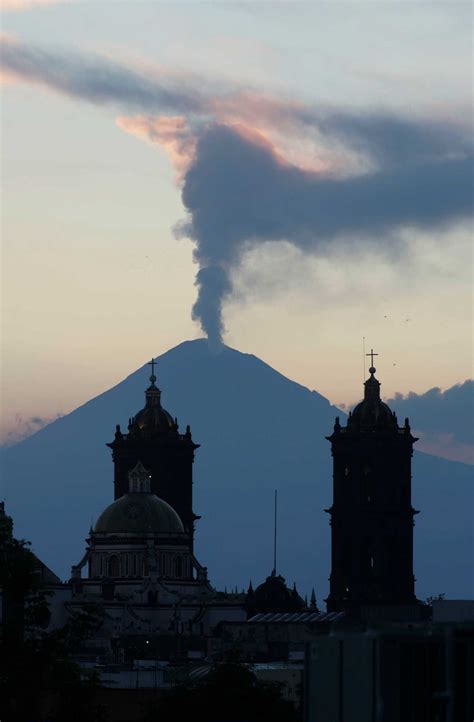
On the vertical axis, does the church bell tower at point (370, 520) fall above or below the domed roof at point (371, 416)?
below

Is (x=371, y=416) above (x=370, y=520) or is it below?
above

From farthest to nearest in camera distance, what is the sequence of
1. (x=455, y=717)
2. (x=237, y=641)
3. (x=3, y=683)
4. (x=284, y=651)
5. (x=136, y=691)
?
(x=237, y=641)
(x=284, y=651)
(x=136, y=691)
(x=3, y=683)
(x=455, y=717)

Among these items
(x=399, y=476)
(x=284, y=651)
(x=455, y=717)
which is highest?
(x=399, y=476)

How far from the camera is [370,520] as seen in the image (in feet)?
623

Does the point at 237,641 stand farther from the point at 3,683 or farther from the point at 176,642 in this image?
the point at 3,683

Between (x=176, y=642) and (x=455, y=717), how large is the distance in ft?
508

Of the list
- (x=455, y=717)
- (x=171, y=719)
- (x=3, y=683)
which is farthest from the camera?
(x=171, y=719)

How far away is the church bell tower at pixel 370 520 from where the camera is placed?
190 m

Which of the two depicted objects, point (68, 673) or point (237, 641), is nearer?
point (68, 673)

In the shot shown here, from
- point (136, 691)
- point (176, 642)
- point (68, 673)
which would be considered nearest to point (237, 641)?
point (176, 642)

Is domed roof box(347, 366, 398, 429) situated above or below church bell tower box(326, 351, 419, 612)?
above

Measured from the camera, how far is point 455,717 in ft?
134

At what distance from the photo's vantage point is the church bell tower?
18975 centimetres

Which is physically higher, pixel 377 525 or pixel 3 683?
pixel 377 525
